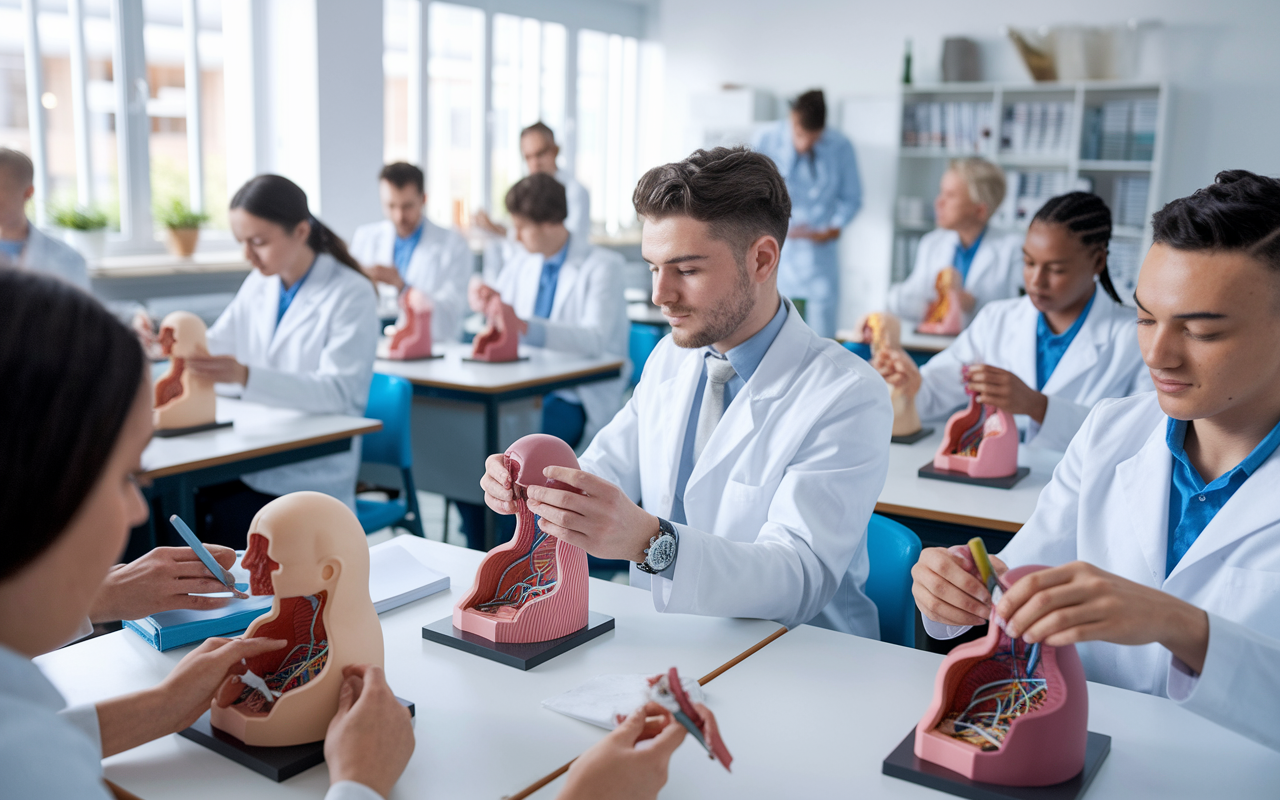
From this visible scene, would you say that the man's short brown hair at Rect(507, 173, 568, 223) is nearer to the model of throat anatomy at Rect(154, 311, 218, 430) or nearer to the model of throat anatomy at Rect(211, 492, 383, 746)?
the model of throat anatomy at Rect(154, 311, 218, 430)

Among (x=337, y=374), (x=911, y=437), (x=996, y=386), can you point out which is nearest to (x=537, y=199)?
(x=337, y=374)

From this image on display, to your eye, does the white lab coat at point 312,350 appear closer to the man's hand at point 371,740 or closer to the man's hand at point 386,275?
the man's hand at point 386,275

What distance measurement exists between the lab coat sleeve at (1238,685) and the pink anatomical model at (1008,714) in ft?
0.49

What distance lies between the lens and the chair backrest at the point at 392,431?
10.3 feet

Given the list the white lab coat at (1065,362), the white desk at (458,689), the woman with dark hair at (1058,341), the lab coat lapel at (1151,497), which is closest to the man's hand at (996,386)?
the woman with dark hair at (1058,341)

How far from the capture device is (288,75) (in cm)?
590

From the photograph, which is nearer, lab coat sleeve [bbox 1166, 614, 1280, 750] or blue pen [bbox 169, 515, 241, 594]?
lab coat sleeve [bbox 1166, 614, 1280, 750]

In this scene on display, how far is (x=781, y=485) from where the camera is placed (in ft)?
5.72

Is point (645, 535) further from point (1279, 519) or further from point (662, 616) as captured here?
point (1279, 519)

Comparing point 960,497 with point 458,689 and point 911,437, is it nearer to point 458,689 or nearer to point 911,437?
point 911,437

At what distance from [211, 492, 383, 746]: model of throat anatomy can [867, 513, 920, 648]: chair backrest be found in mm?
932

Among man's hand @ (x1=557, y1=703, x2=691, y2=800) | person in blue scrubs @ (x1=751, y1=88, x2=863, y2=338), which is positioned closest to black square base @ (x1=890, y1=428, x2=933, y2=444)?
man's hand @ (x1=557, y1=703, x2=691, y2=800)

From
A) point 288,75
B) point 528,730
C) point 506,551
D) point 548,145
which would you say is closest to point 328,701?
point 528,730

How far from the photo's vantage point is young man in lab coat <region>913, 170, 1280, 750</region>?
1.11 m
